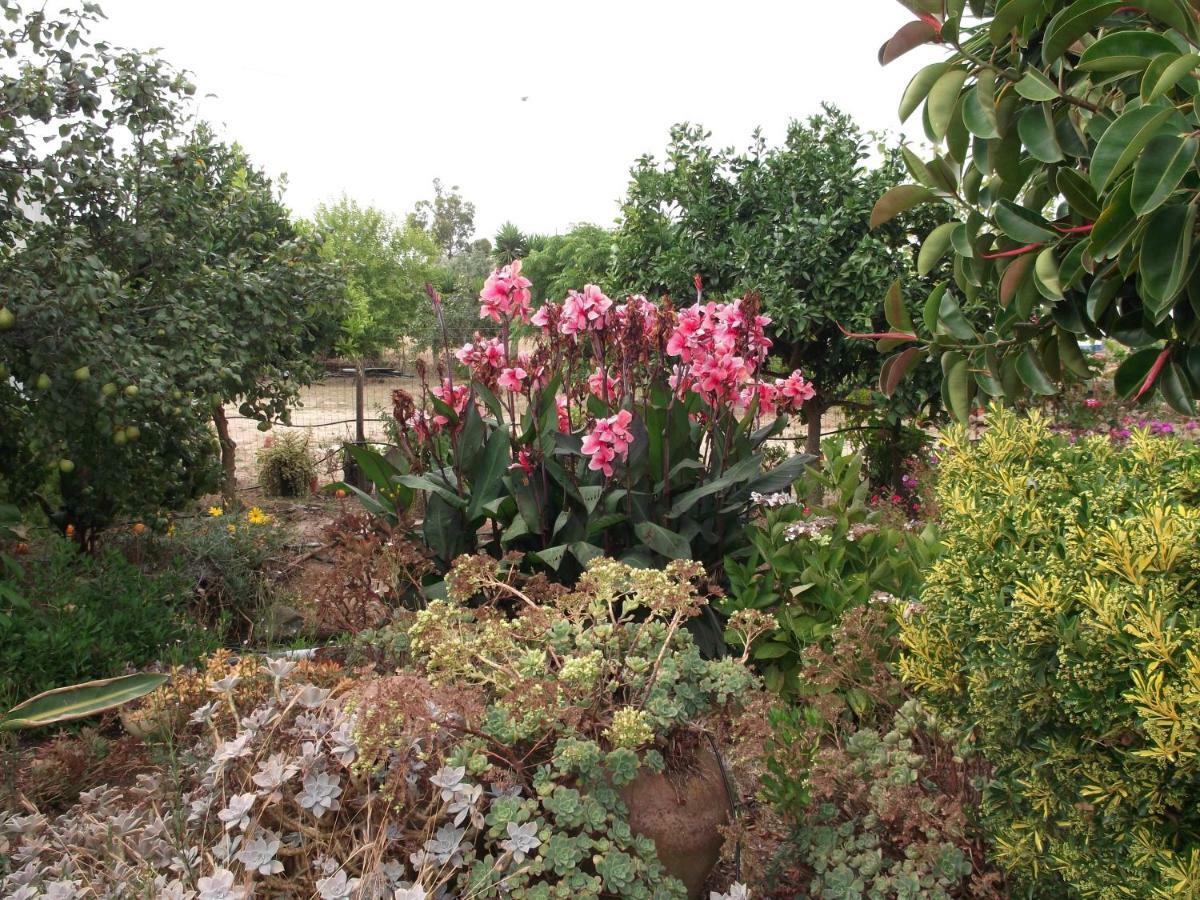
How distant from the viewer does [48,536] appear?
512cm

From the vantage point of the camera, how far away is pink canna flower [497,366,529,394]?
11.8 feet

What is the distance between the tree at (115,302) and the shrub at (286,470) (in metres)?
4.02

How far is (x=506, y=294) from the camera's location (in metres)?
3.63

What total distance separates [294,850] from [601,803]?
612 mm

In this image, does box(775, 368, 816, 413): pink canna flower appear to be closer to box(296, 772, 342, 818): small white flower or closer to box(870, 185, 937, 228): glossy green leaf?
box(870, 185, 937, 228): glossy green leaf

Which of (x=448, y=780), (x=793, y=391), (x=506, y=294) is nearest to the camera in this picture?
(x=448, y=780)

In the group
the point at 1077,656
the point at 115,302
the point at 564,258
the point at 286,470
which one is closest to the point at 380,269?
the point at 564,258

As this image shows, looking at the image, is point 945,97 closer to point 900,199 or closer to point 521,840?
point 900,199


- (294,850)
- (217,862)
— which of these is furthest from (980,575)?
(217,862)

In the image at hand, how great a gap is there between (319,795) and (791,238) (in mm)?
5253

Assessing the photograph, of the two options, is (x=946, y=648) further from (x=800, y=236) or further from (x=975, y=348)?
(x=800, y=236)

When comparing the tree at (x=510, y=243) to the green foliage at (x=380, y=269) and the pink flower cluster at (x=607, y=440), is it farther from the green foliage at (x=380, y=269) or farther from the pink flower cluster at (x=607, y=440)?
the pink flower cluster at (x=607, y=440)

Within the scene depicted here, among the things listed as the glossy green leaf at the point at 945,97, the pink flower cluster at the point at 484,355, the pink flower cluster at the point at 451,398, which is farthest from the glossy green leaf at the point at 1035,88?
the pink flower cluster at the point at 451,398

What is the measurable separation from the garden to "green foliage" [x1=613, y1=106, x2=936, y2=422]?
1740mm
